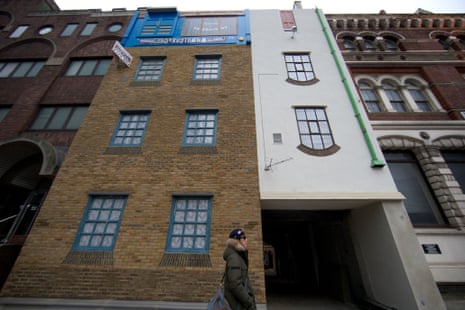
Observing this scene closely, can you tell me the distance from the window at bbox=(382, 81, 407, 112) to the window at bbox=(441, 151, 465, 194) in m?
2.59

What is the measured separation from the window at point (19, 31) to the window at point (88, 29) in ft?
13.3

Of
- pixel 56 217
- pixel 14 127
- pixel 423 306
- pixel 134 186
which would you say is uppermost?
pixel 14 127

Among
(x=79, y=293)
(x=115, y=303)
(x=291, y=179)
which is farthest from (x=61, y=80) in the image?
(x=291, y=179)

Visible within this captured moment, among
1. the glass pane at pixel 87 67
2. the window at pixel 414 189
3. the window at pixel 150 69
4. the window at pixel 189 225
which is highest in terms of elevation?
the glass pane at pixel 87 67

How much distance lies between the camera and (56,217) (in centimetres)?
579

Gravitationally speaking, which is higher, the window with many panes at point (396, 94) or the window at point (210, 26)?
the window at point (210, 26)

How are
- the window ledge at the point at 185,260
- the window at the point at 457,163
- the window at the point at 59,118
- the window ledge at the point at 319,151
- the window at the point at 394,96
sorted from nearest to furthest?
the window ledge at the point at 185,260 → the window ledge at the point at 319,151 → the window at the point at 457,163 → the window at the point at 59,118 → the window at the point at 394,96

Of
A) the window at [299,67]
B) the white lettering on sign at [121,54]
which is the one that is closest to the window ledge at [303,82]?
the window at [299,67]

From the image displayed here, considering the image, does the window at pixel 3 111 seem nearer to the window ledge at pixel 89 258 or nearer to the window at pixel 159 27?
the window at pixel 159 27

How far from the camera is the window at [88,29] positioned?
39.0 feet

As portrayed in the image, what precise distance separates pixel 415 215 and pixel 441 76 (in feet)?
25.5

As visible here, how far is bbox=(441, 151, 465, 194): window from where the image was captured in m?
7.54

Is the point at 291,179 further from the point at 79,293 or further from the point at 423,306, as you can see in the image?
the point at 79,293

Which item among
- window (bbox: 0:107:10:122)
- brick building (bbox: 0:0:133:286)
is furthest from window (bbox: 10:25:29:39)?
window (bbox: 0:107:10:122)
